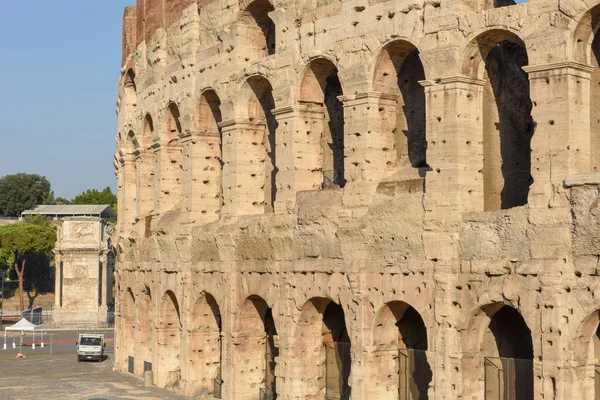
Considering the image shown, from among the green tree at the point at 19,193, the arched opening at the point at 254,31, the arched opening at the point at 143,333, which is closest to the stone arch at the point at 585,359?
the arched opening at the point at 254,31

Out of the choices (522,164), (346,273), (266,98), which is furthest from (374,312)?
(266,98)

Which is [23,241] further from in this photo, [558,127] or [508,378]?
[558,127]

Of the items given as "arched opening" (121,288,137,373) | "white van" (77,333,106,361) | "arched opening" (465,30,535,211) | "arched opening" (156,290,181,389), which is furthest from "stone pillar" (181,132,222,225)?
"white van" (77,333,106,361)

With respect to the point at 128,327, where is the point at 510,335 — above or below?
above

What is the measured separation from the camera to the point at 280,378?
23.0m

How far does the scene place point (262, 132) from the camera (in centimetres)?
2539

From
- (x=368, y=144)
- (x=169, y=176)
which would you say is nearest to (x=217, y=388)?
(x=169, y=176)

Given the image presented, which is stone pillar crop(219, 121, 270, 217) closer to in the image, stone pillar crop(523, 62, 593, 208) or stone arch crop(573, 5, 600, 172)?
stone pillar crop(523, 62, 593, 208)

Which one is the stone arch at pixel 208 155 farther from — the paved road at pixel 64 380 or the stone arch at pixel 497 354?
the stone arch at pixel 497 354

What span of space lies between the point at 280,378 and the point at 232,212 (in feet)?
14.1

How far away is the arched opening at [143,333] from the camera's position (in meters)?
30.9

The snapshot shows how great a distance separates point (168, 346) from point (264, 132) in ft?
23.2

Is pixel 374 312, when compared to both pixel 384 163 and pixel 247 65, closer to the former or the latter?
pixel 384 163

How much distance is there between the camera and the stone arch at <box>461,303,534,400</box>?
61.1 ft
